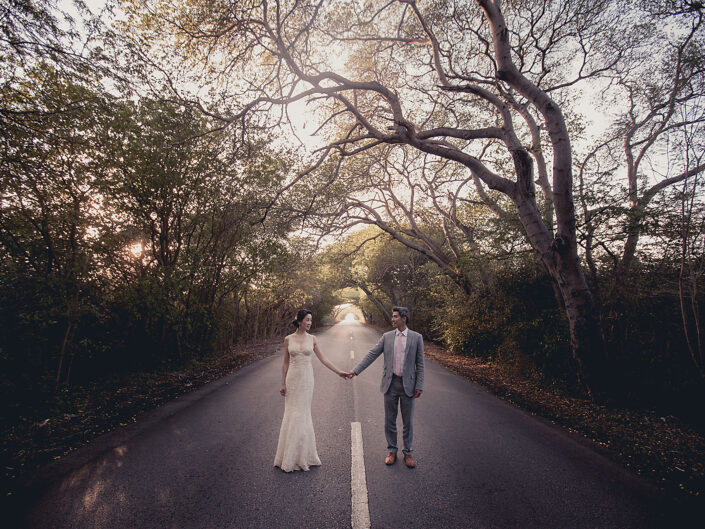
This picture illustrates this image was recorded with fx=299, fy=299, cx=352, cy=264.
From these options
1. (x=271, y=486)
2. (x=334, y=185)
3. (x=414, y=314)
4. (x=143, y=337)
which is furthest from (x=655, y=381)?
(x=414, y=314)

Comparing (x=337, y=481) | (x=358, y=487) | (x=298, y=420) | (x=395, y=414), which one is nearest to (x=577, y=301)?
(x=395, y=414)

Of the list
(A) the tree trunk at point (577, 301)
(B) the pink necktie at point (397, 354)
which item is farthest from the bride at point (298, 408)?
(A) the tree trunk at point (577, 301)

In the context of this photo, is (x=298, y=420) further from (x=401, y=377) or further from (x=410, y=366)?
(x=410, y=366)

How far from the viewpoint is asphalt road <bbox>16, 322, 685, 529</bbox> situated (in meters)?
2.68

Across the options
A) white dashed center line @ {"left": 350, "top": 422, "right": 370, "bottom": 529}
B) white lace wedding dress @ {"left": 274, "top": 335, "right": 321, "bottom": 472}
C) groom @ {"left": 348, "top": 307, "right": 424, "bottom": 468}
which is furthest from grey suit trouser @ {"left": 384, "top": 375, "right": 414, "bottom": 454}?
white lace wedding dress @ {"left": 274, "top": 335, "right": 321, "bottom": 472}

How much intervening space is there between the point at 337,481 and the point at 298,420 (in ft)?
2.65

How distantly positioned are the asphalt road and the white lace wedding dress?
151 mm

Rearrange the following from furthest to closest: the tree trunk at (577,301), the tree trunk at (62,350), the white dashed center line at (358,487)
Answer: the tree trunk at (577,301) → the tree trunk at (62,350) → the white dashed center line at (358,487)

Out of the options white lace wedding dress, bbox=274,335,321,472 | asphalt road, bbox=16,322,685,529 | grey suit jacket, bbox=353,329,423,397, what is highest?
grey suit jacket, bbox=353,329,423,397

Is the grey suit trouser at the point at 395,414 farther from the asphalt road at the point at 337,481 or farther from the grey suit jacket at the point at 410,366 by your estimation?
the asphalt road at the point at 337,481

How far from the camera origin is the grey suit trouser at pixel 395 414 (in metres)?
3.75

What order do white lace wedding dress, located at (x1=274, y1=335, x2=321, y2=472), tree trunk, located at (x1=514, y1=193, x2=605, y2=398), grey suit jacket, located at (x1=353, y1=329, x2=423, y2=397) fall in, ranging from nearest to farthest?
white lace wedding dress, located at (x1=274, y1=335, x2=321, y2=472) → grey suit jacket, located at (x1=353, y1=329, x2=423, y2=397) → tree trunk, located at (x1=514, y1=193, x2=605, y2=398)

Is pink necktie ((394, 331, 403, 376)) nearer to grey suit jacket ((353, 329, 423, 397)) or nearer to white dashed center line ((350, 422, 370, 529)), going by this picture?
grey suit jacket ((353, 329, 423, 397))

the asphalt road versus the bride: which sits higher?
the bride
